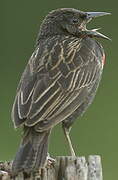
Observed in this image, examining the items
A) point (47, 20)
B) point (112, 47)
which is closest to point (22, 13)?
point (112, 47)

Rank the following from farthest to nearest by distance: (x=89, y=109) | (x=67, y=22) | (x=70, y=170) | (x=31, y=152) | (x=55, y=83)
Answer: (x=89, y=109), (x=67, y=22), (x=55, y=83), (x=31, y=152), (x=70, y=170)

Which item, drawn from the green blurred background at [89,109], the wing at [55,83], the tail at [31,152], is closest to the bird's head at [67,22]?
the wing at [55,83]

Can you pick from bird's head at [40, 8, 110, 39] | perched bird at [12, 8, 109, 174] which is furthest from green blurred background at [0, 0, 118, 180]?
perched bird at [12, 8, 109, 174]

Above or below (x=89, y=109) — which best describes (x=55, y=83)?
below

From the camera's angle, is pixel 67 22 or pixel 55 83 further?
pixel 67 22

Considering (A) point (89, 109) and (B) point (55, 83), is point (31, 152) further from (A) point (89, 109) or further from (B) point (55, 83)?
(A) point (89, 109)

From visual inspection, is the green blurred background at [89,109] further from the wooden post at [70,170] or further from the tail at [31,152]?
the wooden post at [70,170]

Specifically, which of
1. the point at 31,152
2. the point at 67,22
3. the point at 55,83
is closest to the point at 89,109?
the point at 67,22

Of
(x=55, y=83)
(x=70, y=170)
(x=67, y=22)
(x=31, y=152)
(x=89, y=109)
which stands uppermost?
(x=67, y=22)
